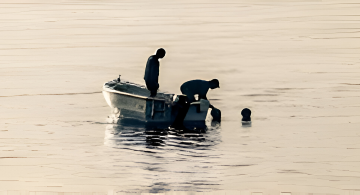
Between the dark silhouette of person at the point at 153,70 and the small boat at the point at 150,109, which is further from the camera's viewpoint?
the small boat at the point at 150,109

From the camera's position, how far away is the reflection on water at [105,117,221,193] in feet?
15.6

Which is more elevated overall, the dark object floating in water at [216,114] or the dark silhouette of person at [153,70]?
the dark silhouette of person at [153,70]

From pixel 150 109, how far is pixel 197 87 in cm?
104

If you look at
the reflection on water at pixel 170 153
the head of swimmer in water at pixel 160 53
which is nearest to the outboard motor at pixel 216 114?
the reflection on water at pixel 170 153

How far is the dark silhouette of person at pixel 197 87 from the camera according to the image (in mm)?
8352

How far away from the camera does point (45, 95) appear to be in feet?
28.7

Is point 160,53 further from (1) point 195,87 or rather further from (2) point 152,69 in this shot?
(1) point 195,87

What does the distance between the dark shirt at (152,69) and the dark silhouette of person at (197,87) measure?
0.70 meters

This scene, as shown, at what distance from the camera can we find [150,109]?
26.7 ft

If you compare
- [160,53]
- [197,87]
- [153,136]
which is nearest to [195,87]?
[197,87]

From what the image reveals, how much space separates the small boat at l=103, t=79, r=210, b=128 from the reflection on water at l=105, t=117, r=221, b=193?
0.67ft

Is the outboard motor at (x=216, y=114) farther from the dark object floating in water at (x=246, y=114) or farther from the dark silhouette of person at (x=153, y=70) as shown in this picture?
the dark silhouette of person at (x=153, y=70)

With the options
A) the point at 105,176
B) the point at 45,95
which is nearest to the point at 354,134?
the point at 105,176

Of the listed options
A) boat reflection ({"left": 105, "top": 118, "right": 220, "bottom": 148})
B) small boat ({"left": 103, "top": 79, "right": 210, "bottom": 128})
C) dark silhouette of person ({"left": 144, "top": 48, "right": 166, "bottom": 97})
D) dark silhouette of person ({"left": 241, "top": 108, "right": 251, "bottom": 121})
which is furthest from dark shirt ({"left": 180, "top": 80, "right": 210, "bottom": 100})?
dark silhouette of person ({"left": 241, "top": 108, "right": 251, "bottom": 121})
